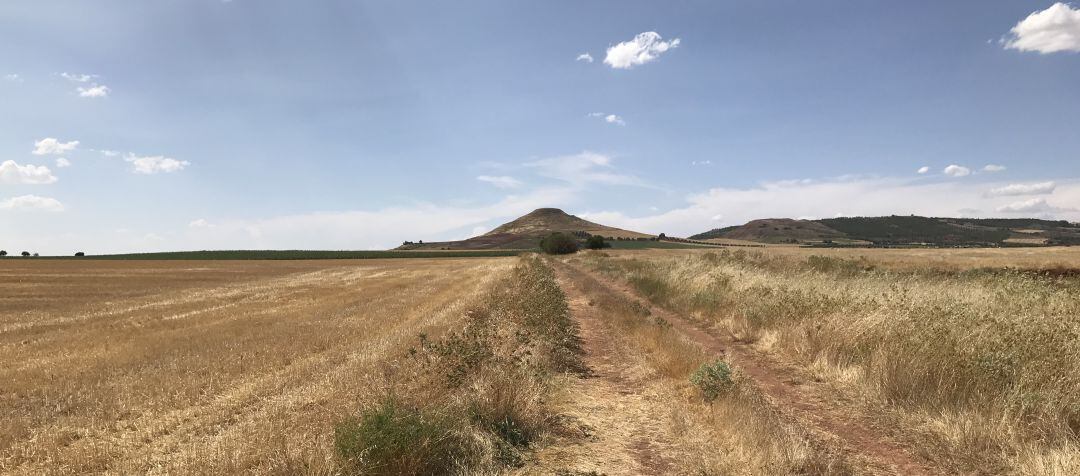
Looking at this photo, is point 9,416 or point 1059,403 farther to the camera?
point 9,416

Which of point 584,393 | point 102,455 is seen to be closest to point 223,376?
point 102,455

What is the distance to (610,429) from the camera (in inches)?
284

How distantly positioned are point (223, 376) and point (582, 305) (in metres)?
14.8

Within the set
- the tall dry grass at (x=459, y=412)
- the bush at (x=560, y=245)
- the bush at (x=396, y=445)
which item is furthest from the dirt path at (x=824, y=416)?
the bush at (x=560, y=245)

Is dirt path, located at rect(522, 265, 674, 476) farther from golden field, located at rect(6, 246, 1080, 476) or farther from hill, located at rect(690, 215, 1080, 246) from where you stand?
hill, located at rect(690, 215, 1080, 246)

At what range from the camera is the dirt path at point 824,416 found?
573 cm

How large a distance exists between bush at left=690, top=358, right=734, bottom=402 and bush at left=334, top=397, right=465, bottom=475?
3846mm

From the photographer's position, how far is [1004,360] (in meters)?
6.80

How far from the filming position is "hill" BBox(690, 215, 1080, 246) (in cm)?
14088

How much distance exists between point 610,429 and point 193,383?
8.17 m

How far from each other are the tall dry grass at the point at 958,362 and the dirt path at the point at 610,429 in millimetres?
3046

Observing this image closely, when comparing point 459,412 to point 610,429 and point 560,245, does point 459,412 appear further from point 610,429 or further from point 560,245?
point 560,245

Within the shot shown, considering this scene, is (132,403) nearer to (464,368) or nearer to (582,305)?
(464,368)

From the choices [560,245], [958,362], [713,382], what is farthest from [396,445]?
[560,245]
